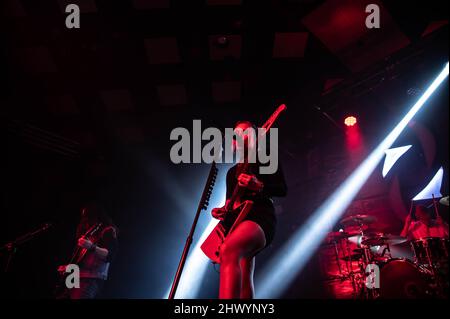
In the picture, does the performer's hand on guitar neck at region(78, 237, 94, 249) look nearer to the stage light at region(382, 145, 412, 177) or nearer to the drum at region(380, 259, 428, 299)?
the drum at region(380, 259, 428, 299)

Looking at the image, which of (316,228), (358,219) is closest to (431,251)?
(358,219)

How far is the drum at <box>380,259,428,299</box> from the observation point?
3.36m

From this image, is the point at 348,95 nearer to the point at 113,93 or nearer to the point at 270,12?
the point at 270,12

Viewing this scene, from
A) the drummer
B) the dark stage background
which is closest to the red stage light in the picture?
the dark stage background

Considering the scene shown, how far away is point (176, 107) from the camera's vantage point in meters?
5.84

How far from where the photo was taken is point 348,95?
5.56 m

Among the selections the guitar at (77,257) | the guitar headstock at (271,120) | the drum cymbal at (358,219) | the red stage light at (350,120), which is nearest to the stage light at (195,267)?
the guitar at (77,257)

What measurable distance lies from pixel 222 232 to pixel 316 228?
13.2 ft

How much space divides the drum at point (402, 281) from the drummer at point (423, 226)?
1.13 meters

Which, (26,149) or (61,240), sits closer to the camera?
(61,240)
